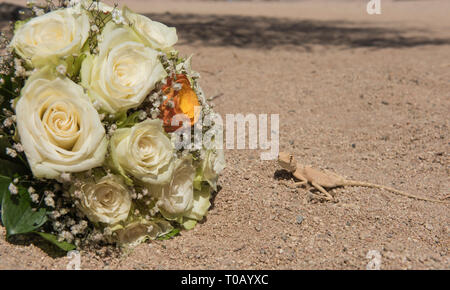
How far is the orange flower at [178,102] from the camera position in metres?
2.12

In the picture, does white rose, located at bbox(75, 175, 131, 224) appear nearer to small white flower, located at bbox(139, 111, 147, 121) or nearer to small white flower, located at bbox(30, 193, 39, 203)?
small white flower, located at bbox(30, 193, 39, 203)

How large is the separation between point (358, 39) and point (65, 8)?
6.74 m

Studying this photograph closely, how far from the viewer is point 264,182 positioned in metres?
2.90

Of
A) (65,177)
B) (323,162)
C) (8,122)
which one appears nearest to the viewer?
(65,177)

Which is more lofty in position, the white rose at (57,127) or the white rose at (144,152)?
the white rose at (57,127)

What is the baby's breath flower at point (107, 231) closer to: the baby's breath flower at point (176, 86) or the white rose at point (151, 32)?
the baby's breath flower at point (176, 86)

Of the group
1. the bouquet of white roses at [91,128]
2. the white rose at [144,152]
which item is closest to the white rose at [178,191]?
the bouquet of white roses at [91,128]

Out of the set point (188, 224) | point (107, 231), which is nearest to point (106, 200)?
point (107, 231)

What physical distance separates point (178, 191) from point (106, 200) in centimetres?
35

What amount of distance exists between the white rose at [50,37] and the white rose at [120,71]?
0.09 meters

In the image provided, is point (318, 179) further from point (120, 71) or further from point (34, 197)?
point (34, 197)

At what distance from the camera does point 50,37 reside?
1920 millimetres

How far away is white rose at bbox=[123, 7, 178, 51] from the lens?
2086 millimetres

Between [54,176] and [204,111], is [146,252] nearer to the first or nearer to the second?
[54,176]
